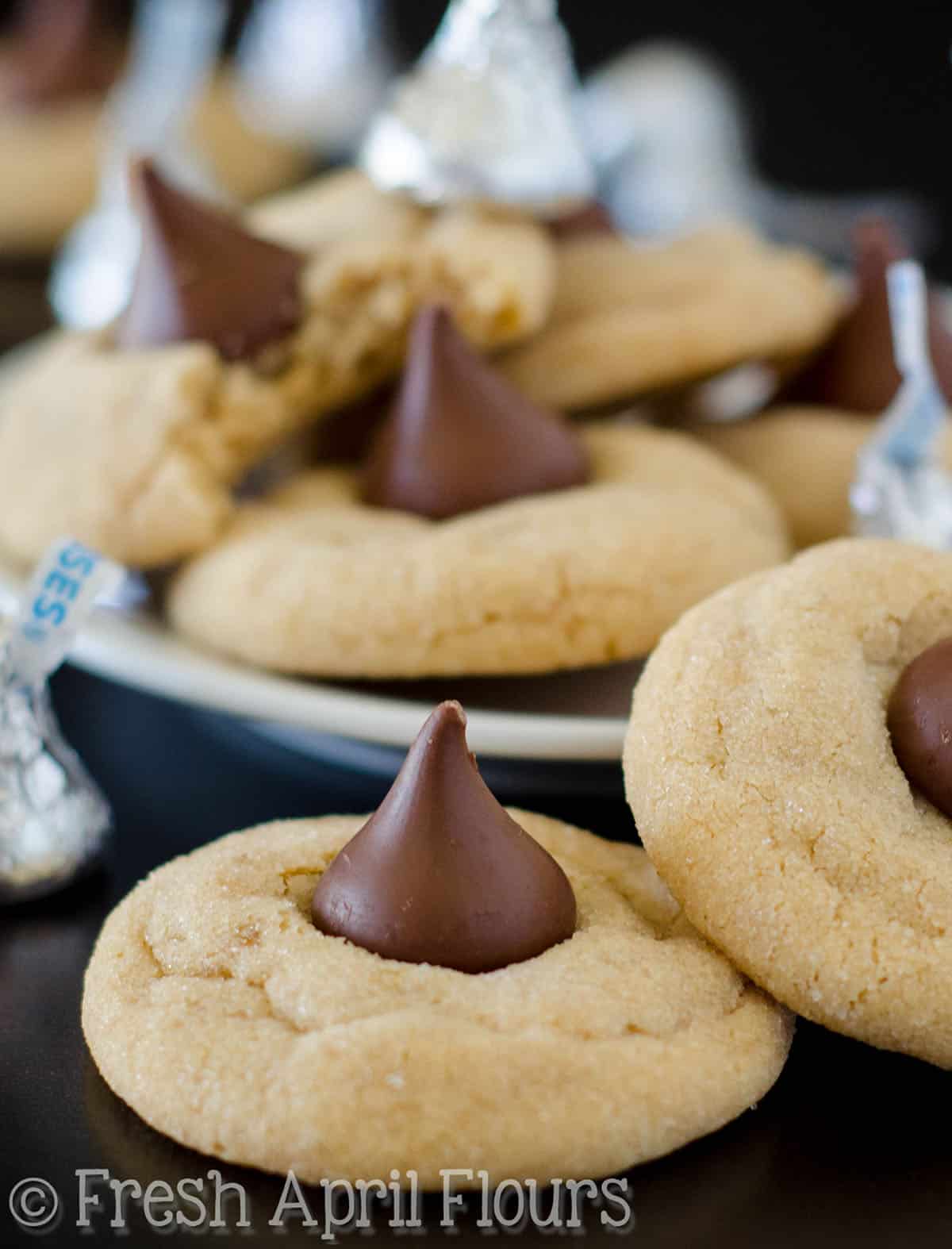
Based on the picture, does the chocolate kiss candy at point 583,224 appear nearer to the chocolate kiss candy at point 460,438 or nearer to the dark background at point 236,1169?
the chocolate kiss candy at point 460,438

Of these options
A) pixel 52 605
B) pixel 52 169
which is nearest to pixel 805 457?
pixel 52 605

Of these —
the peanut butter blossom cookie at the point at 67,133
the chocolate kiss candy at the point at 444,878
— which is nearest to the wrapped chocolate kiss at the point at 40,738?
the chocolate kiss candy at the point at 444,878

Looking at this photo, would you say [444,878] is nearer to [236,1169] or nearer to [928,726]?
[236,1169]

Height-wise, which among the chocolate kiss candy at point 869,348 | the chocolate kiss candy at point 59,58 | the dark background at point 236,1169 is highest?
the chocolate kiss candy at point 59,58

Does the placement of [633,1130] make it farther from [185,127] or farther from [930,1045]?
[185,127]

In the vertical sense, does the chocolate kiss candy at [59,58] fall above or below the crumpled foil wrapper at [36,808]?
above

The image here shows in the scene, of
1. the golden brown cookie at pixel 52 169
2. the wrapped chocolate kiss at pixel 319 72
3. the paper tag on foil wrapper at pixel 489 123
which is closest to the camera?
the paper tag on foil wrapper at pixel 489 123

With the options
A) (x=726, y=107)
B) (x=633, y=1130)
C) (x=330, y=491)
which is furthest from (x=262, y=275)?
(x=726, y=107)
